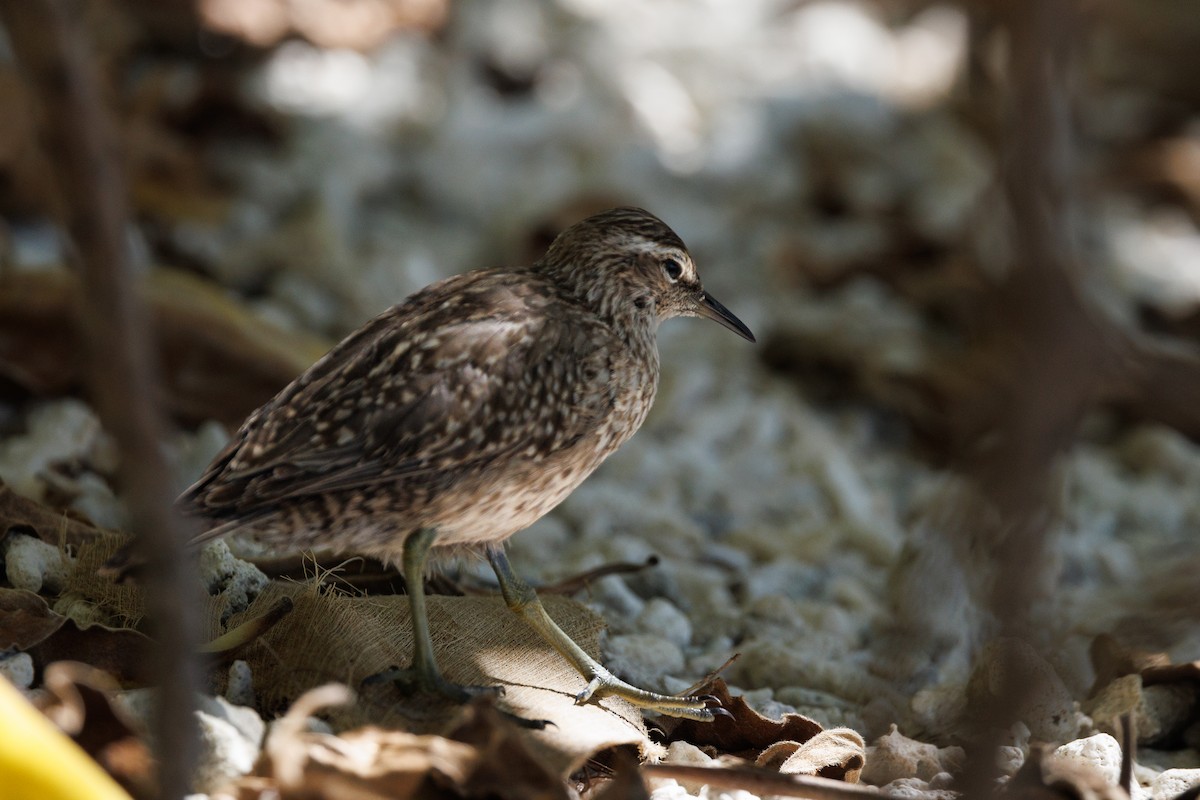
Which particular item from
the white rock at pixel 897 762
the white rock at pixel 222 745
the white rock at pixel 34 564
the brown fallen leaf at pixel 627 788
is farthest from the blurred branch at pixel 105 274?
the white rock at pixel 897 762

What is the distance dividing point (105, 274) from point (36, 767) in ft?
2.80

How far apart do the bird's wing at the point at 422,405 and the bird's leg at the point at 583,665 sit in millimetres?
357

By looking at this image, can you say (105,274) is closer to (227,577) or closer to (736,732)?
(227,577)

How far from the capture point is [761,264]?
22.7 ft

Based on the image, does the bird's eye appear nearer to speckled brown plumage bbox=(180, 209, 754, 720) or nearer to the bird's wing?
speckled brown plumage bbox=(180, 209, 754, 720)

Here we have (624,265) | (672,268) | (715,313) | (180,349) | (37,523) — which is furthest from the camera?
(180,349)

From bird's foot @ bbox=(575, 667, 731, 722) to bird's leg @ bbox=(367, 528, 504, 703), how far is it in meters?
0.28

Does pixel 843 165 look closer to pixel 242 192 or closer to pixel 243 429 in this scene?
pixel 242 192

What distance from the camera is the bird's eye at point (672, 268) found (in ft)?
12.9

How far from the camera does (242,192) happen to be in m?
6.59

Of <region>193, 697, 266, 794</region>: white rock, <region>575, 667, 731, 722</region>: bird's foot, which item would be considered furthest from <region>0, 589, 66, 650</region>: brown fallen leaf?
<region>575, 667, 731, 722</region>: bird's foot

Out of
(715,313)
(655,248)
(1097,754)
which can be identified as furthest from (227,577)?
(1097,754)

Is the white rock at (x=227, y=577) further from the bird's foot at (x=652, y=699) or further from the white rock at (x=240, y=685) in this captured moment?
the bird's foot at (x=652, y=699)

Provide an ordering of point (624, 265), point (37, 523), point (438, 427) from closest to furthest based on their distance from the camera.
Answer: point (438, 427) < point (37, 523) < point (624, 265)
